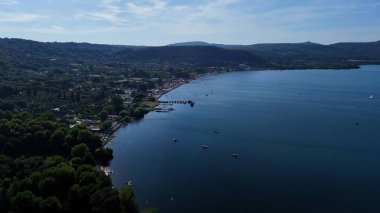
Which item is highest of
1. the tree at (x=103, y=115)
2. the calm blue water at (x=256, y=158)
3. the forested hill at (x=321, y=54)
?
the forested hill at (x=321, y=54)

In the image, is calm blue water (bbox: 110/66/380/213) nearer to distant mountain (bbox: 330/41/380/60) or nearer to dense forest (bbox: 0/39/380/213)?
dense forest (bbox: 0/39/380/213)

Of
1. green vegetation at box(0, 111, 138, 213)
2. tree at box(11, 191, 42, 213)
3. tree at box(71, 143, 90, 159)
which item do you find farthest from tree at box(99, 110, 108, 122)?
tree at box(11, 191, 42, 213)

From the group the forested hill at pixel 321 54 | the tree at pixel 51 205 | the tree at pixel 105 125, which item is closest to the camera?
the tree at pixel 51 205

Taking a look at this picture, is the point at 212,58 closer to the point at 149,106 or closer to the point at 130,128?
the point at 149,106

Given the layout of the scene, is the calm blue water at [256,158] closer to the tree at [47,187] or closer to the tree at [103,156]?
the tree at [103,156]

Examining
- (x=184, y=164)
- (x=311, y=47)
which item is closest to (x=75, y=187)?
(x=184, y=164)

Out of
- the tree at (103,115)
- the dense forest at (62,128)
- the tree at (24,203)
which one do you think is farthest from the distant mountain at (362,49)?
the tree at (24,203)
